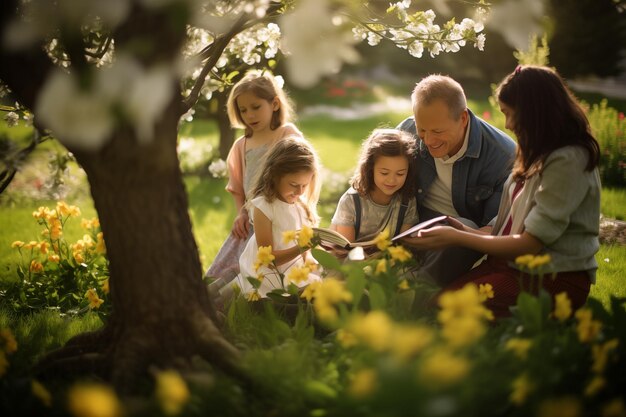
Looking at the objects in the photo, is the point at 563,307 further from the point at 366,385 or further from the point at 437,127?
the point at 437,127

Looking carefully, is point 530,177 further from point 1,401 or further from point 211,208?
point 211,208

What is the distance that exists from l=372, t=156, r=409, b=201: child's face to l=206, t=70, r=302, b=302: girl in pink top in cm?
54

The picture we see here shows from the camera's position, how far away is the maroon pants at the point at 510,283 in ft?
8.57

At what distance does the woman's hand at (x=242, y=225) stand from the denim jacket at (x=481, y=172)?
0.99 m

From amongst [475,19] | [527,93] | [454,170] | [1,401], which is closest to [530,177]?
[527,93]

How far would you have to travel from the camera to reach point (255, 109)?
3451 millimetres

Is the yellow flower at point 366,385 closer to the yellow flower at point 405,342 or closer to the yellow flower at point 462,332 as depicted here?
the yellow flower at point 405,342

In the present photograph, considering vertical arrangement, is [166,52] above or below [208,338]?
above

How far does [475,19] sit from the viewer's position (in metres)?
3.16

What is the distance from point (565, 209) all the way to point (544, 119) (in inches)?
15.0

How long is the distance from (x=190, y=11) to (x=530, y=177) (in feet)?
5.58

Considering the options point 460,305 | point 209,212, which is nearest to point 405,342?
point 460,305

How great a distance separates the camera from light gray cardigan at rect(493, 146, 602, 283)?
2459mm

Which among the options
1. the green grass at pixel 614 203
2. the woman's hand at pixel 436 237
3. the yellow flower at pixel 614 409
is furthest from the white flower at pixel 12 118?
the green grass at pixel 614 203
